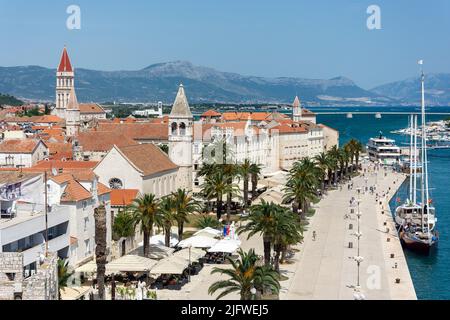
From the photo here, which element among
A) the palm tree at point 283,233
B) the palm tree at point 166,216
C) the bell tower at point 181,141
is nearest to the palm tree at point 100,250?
the palm tree at point 166,216

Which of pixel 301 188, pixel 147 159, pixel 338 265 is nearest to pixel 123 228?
pixel 338 265

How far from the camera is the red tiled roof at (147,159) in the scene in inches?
2344

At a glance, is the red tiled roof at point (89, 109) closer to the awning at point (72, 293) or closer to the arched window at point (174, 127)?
the arched window at point (174, 127)

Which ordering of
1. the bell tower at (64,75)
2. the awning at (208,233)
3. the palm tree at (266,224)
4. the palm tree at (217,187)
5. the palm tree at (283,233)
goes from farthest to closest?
the bell tower at (64,75), the palm tree at (217,187), the awning at (208,233), the palm tree at (283,233), the palm tree at (266,224)

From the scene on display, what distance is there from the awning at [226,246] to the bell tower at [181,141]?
2674cm

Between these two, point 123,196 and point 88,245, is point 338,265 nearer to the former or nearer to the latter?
point 88,245

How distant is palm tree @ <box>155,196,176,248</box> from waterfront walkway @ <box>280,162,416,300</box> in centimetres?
751

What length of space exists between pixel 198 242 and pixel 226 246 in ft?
6.30

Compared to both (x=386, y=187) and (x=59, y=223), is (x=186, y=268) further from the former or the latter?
(x=386, y=187)

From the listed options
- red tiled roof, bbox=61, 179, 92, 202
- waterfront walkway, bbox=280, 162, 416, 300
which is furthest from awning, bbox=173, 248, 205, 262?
red tiled roof, bbox=61, 179, 92, 202

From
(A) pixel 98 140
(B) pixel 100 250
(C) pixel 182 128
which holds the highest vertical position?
(C) pixel 182 128

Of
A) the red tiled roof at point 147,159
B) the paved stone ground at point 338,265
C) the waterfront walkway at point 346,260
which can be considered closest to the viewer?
the paved stone ground at point 338,265

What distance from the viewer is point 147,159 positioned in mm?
62969
